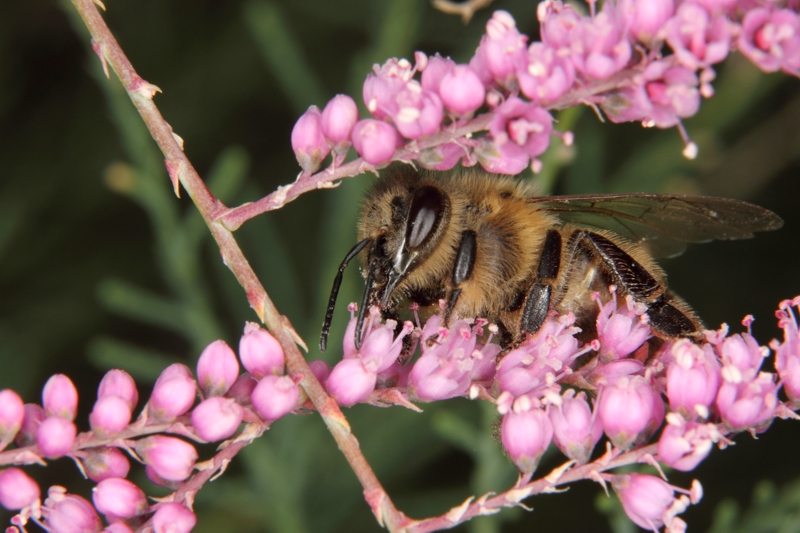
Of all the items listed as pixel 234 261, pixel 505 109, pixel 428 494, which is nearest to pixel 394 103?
pixel 505 109

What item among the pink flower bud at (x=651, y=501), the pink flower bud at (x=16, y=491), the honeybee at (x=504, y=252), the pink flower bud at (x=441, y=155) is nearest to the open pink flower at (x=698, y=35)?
the pink flower bud at (x=441, y=155)

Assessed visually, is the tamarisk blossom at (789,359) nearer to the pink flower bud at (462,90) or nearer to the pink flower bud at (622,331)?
the pink flower bud at (622,331)

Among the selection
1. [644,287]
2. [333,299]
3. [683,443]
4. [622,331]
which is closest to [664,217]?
[644,287]

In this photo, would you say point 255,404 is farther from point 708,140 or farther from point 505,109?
point 708,140

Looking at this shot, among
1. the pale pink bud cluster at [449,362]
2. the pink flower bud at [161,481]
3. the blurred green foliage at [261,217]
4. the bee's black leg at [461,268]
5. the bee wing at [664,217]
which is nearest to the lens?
the pink flower bud at [161,481]

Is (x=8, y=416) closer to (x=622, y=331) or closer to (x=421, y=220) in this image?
(x=421, y=220)

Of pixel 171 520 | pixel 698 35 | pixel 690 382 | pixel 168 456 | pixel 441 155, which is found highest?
pixel 441 155

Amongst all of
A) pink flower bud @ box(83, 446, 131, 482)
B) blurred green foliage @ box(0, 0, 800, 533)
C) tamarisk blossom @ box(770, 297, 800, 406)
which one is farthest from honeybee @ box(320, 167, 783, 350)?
blurred green foliage @ box(0, 0, 800, 533)

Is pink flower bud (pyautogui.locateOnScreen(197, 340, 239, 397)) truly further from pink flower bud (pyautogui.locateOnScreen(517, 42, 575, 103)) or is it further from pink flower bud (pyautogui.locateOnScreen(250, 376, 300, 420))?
pink flower bud (pyautogui.locateOnScreen(517, 42, 575, 103))
